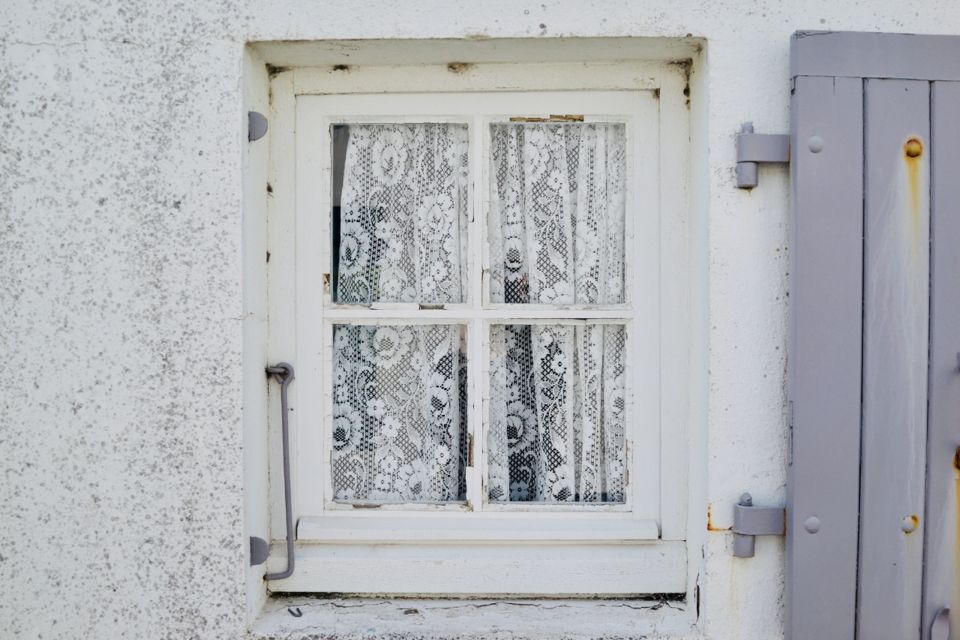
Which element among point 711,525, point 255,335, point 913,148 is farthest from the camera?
point 255,335

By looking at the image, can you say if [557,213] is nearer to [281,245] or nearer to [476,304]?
[476,304]

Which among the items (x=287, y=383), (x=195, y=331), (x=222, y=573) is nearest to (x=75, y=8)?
(x=195, y=331)

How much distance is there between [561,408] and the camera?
2.49 m

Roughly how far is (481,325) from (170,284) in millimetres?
840

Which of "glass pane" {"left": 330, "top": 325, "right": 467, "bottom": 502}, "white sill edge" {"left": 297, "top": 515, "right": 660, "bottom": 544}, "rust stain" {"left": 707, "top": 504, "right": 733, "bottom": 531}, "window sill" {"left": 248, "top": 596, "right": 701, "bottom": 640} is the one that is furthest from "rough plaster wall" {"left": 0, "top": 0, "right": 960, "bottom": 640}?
"glass pane" {"left": 330, "top": 325, "right": 467, "bottom": 502}

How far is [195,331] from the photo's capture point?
2256 millimetres

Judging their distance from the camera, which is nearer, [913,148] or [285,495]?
[913,148]

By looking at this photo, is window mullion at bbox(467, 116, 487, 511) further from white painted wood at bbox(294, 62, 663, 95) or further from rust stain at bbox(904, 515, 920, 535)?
rust stain at bbox(904, 515, 920, 535)

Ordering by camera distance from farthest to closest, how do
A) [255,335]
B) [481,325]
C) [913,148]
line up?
[481,325]
[255,335]
[913,148]

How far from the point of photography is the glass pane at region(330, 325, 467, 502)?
2.50 metres

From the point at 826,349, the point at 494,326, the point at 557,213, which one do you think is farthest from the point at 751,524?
the point at 557,213

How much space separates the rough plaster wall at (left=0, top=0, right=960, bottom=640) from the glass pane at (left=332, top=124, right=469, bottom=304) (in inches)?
13.2

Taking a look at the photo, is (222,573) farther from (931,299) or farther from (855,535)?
(931,299)

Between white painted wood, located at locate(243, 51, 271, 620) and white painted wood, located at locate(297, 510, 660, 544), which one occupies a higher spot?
white painted wood, located at locate(243, 51, 271, 620)
